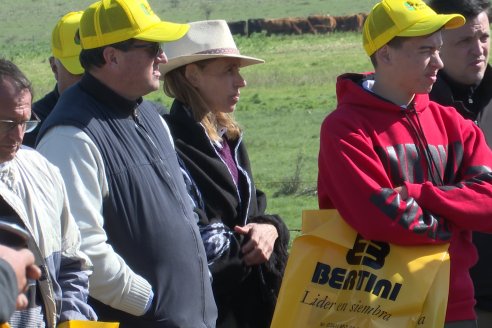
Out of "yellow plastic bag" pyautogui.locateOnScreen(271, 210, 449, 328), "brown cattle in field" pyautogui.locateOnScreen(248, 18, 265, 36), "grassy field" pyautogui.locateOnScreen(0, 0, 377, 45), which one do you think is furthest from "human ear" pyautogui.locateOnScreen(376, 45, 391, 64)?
"grassy field" pyautogui.locateOnScreen(0, 0, 377, 45)

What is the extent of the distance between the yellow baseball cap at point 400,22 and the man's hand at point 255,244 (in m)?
0.95

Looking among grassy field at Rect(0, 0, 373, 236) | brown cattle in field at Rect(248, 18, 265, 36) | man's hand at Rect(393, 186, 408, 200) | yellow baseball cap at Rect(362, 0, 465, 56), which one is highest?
yellow baseball cap at Rect(362, 0, 465, 56)

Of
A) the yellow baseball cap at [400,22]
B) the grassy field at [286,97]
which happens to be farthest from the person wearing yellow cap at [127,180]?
the grassy field at [286,97]

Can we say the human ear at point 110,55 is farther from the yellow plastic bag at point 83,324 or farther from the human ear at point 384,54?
the yellow plastic bag at point 83,324

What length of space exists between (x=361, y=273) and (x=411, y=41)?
0.99 meters

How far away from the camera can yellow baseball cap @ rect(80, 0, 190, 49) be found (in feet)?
15.5

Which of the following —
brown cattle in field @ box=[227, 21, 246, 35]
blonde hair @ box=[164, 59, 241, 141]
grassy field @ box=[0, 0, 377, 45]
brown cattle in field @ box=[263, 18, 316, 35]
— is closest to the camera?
blonde hair @ box=[164, 59, 241, 141]

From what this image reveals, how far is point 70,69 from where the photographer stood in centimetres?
594

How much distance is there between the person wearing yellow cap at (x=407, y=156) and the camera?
4.58 metres

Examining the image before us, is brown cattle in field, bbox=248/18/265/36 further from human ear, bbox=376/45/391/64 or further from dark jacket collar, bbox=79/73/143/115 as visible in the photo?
dark jacket collar, bbox=79/73/143/115

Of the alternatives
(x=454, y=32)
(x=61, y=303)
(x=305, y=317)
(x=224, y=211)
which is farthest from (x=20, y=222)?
(x=454, y=32)

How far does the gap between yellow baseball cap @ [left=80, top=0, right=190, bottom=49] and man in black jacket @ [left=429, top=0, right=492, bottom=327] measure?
148 centimetres

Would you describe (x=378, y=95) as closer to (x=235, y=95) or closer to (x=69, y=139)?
(x=235, y=95)

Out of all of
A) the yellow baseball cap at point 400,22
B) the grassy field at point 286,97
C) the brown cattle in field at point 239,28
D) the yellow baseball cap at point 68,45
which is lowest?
the brown cattle in field at point 239,28
